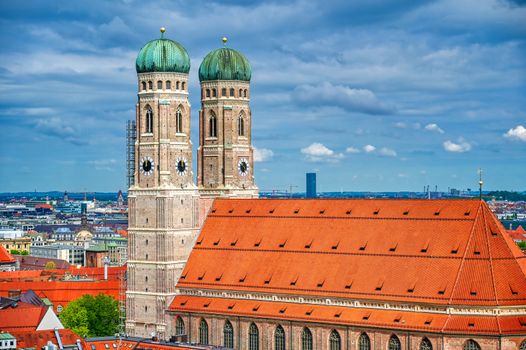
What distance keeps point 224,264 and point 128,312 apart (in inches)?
554

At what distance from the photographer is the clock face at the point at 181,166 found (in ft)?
411

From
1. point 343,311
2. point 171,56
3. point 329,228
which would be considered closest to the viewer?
point 343,311

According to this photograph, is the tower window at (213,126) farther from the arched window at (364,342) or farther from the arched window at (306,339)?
the arched window at (364,342)

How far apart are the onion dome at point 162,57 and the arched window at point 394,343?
40.8 meters

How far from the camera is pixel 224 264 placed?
121812mm

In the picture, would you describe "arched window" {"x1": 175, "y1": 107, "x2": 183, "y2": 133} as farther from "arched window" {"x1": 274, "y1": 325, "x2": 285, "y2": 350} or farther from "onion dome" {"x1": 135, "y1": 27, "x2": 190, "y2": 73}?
"arched window" {"x1": 274, "y1": 325, "x2": 285, "y2": 350}

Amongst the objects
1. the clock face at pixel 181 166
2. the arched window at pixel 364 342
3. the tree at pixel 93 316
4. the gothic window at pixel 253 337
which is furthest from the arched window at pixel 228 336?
the tree at pixel 93 316

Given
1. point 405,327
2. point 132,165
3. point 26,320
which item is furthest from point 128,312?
point 405,327

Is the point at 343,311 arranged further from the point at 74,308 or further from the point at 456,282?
the point at 74,308

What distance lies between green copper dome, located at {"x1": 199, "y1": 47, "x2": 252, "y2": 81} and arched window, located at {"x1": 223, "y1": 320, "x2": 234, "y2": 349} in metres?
31.3

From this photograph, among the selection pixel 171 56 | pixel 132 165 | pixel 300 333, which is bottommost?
pixel 300 333

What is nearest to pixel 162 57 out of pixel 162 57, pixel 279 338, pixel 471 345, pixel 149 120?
pixel 162 57

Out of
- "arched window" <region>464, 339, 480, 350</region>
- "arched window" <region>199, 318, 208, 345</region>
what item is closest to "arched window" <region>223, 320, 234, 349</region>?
"arched window" <region>199, 318, 208, 345</region>

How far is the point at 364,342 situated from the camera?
4205 inches
